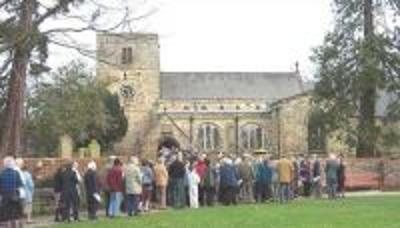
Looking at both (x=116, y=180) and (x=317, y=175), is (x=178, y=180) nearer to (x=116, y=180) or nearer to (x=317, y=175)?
(x=116, y=180)

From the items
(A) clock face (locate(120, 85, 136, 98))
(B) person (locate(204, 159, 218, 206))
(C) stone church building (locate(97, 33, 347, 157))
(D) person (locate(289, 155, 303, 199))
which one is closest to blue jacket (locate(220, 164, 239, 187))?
(B) person (locate(204, 159, 218, 206))

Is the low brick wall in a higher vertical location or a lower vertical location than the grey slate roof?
lower

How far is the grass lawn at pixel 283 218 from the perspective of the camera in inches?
993

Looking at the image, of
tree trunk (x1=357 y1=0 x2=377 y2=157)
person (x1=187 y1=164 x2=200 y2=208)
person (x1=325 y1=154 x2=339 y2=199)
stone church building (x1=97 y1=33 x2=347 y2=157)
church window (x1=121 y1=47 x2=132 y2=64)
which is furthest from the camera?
church window (x1=121 y1=47 x2=132 y2=64)

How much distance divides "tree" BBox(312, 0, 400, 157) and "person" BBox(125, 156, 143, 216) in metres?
27.6

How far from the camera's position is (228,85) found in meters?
119

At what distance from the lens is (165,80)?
119 meters

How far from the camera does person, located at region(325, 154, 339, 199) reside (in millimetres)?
41031

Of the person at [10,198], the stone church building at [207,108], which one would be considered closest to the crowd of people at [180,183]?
the person at [10,198]

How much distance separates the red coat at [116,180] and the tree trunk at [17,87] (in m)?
4.84

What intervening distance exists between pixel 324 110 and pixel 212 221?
3477 centimetres

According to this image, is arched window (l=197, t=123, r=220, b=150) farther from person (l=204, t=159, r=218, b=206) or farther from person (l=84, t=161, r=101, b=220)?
person (l=84, t=161, r=101, b=220)

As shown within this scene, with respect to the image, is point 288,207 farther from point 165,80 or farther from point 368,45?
point 165,80

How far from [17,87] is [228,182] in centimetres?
814
